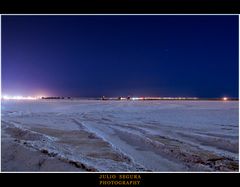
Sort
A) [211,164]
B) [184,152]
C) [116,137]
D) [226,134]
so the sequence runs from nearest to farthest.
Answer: [211,164] < [184,152] < [116,137] < [226,134]

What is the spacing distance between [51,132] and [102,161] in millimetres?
2565

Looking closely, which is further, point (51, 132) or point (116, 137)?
point (51, 132)

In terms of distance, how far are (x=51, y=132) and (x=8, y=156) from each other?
2137 mm

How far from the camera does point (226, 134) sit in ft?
18.2

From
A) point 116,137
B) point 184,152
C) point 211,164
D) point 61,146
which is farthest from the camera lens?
point 116,137
